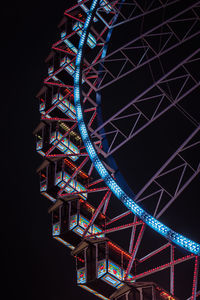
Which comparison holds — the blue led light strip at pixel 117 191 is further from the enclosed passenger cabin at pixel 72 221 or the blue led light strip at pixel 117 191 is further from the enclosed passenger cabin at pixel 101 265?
the enclosed passenger cabin at pixel 72 221

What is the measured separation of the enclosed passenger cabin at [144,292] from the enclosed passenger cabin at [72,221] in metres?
4.01

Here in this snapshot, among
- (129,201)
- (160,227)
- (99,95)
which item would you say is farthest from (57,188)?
(160,227)

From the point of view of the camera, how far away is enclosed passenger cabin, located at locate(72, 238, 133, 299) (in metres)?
13.8

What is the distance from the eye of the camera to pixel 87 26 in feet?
58.9

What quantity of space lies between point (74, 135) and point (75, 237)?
583 centimetres

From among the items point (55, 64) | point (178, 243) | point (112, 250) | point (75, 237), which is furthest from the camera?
point (55, 64)

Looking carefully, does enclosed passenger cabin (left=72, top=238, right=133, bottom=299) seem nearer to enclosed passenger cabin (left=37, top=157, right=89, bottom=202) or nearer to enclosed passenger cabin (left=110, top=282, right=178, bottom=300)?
enclosed passenger cabin (left=110, top=282, right=178, bottom=300)

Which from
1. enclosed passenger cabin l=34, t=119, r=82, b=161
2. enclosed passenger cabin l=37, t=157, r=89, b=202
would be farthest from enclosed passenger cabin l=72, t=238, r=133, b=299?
enclosed passenger cabin l=34, t=119, r=82, b=161

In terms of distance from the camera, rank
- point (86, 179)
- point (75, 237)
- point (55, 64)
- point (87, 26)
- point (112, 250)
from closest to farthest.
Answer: point (112, 250) < point (75, 237) < point (87, 26) < point (86, 179) < point (55, 64)

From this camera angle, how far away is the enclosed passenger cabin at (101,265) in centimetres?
1380

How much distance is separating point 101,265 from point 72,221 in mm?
2821

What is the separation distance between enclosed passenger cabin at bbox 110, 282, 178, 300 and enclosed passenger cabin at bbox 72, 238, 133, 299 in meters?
1.28

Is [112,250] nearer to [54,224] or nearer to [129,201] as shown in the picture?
[129,201]

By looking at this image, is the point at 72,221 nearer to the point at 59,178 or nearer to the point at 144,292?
the point at 59,178
